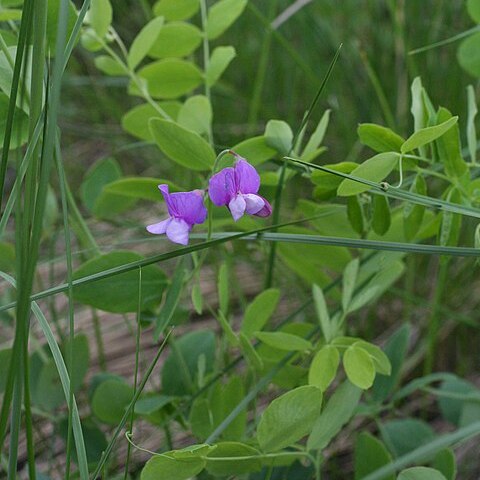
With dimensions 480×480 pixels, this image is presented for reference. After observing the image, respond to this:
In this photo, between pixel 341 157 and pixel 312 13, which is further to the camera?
pixel 312 13

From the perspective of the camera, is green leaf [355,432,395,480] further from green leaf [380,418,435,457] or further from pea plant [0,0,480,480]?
green leaf [380,418,435,457]

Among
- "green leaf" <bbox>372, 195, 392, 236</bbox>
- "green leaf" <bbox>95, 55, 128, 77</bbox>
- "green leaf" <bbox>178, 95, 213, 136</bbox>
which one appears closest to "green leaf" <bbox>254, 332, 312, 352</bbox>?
"green leaf" <bbox>372, 195, 392, 236</bbox>

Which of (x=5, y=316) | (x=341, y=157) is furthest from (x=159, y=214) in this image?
(x=5, y=316)

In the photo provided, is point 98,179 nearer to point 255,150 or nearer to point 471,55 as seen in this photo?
point 255,150

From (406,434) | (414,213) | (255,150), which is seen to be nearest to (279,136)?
(255,150)

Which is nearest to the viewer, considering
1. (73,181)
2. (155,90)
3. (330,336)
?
(330,336)

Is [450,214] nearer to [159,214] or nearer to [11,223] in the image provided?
Result: [159,214]

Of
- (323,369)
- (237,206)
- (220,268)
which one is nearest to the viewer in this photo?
(237,206)
